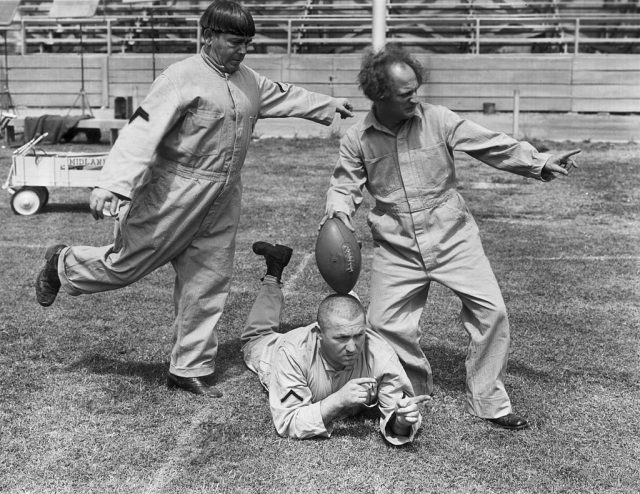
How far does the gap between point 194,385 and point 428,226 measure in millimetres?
1471

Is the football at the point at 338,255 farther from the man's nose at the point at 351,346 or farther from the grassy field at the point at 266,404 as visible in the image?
the grassy field at the point at 266,404

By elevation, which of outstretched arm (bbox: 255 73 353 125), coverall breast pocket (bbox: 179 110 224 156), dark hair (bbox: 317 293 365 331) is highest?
outstretched arm (bbox: 255 73 353 125)

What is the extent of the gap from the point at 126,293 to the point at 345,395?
335cm

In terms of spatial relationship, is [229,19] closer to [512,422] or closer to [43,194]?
[512,422]

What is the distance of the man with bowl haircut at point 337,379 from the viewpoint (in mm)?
4168

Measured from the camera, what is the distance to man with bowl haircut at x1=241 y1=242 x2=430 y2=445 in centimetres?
417

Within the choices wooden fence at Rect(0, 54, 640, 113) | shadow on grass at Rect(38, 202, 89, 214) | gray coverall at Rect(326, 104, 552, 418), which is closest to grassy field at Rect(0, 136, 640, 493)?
gray coverall at Rect(326, 104, 552, 418)

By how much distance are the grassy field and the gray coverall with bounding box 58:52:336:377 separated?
504mm

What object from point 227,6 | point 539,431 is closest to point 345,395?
point 539,431

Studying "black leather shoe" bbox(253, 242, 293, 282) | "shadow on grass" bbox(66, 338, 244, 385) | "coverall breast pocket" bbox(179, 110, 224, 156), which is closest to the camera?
"coverall breast pocket" bbox(179, 110, 224, 156)

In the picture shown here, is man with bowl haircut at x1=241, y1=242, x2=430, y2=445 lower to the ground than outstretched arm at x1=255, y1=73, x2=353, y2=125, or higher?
lower

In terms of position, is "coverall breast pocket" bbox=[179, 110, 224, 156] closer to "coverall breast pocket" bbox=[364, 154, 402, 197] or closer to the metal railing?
"coverall breast pocket" bbox=[364, 154, 402, 197]

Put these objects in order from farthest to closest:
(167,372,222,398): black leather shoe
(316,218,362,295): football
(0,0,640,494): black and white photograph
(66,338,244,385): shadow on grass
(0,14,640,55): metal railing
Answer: (0,14,640,55): metal railing < (66,338,244,385): shadow on grass < (167,372,222,398): black leather shoe < (316,218,362,295): football < (0,0,640,494): black and white photograph

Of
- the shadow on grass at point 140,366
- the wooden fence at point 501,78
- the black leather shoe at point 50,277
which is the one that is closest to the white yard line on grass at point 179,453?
the shadow on grass at point 140,366
